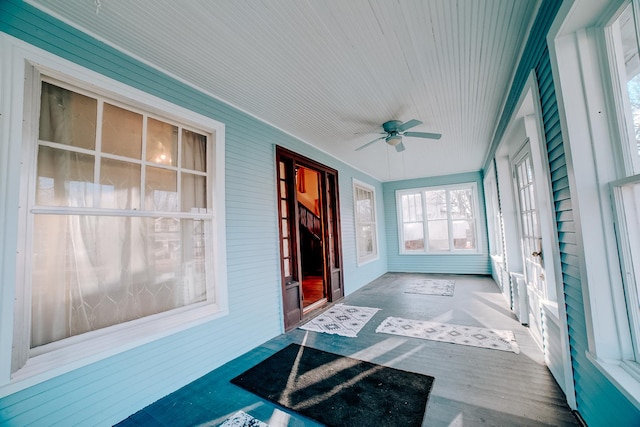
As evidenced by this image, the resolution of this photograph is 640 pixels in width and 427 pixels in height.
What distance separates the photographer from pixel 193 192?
2.56 meters

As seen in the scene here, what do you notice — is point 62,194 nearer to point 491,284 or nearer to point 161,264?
point 161,264

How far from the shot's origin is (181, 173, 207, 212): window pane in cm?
248

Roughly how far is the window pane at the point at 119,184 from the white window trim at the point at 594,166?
119 inches

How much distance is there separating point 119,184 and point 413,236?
7.15 m

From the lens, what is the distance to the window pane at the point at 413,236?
7461 mm

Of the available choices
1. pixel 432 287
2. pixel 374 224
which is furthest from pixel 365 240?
pixel 432 287

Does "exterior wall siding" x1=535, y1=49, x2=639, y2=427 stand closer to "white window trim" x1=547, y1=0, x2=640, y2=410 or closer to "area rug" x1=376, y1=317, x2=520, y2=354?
"white window trim" x1=547, y1=0, x2=640, y2=410

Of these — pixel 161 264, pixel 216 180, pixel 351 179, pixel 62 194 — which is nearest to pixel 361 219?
pixel 351 179

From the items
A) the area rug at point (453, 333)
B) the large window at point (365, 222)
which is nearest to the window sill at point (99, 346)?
the area rug at point (453, 333)

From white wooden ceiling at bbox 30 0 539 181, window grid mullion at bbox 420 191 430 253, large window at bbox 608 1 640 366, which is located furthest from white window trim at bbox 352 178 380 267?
large window at bbox 608 1 640 366

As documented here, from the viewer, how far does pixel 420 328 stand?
3.29m

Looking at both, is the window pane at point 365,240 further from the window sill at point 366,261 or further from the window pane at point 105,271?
the window pane at point 105,271

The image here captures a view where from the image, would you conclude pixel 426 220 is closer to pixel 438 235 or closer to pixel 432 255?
pixel 438 235

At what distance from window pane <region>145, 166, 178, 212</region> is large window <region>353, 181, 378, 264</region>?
4.20 m
